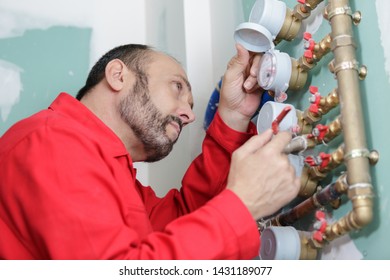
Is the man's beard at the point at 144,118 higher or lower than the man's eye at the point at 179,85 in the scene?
lower

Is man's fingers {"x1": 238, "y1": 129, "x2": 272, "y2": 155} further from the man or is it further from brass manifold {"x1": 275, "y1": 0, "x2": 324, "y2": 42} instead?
brass manifold {"x1": 275, "y1": 0, "x2": 324, "y2": 42}

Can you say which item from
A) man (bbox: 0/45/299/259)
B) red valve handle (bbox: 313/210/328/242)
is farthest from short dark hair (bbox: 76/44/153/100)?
red valve handle (bbox: 313/210/328/242)

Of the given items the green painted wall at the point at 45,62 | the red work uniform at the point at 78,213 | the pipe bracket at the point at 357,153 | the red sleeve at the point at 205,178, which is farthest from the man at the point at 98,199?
the green painted wall at the point at 45,62

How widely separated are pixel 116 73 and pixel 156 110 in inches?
5.5

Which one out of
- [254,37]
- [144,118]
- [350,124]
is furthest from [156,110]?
[350,124]

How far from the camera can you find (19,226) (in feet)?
2.63

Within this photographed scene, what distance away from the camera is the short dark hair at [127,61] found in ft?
3.91

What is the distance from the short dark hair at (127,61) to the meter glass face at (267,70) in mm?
290

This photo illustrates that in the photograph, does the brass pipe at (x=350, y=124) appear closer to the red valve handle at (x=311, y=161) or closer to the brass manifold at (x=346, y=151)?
the brass manifold at (x=346, y=151)

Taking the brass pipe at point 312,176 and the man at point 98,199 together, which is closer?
the man at point 98,199

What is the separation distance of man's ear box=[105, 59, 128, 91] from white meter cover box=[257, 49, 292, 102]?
13.2 inches

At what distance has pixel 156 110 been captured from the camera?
1.12 meters

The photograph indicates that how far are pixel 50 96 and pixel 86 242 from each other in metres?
0.89

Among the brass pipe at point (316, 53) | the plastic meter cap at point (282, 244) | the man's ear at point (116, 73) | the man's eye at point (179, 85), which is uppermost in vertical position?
the brass pipe at point (316, 53)
